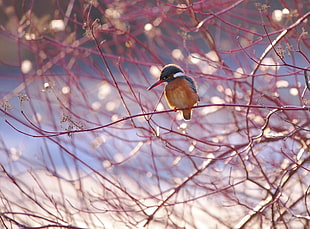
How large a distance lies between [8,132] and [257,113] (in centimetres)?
526

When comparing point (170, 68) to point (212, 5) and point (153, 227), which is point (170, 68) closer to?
point (212, 5)

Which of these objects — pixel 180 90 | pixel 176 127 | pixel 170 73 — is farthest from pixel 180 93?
pixel 176 127

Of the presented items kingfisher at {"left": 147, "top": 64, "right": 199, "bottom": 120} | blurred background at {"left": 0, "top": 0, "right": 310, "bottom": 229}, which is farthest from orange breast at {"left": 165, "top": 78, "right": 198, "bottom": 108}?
blurred background at {"left": 0, "top": 0, "right": 310, "bottom": 229}

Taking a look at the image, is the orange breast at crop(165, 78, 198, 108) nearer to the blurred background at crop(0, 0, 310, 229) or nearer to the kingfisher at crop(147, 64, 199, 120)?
the kingfisher at crop(147, 64, 199, 120)

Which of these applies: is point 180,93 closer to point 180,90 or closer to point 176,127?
point 180,90

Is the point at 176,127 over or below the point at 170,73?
over

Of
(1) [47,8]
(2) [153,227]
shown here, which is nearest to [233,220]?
(2) [153,227]

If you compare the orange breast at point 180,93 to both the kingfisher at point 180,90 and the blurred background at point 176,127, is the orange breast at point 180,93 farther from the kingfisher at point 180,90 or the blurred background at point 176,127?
the blurred background at point 176,127

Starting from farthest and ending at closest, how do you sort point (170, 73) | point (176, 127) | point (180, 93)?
point (176, 127), point (180, 93), point (170, 73)

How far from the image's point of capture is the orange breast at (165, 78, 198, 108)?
10.4ft

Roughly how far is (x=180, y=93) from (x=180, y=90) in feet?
0.08

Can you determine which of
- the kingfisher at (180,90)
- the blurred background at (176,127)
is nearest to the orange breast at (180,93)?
the kingfisher at (180,90)

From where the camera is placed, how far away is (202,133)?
4.07 m

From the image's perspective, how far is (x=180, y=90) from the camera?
10.4ft
